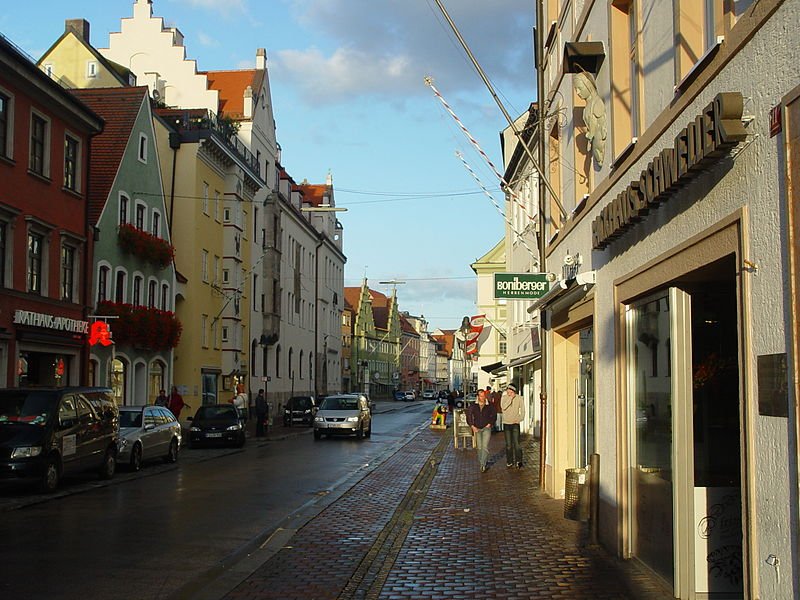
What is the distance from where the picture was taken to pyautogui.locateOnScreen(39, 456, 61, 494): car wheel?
16750mm

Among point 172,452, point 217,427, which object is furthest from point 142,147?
point 172,452

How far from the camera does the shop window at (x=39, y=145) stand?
2720 centimetres

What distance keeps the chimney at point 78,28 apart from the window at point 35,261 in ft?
63.9

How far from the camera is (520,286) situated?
15.2 metres

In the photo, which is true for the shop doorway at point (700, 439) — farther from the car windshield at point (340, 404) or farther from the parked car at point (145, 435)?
the car windshield at point (340, 404)

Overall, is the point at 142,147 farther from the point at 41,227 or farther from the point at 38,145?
the point at 41,227

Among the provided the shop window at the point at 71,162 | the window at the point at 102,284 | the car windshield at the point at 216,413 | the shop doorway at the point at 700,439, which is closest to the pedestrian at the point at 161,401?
the car windshield at the point at 216,413

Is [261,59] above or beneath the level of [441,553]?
above

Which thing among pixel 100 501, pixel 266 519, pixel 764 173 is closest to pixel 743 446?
pixel 764 173

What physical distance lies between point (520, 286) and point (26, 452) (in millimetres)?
8888

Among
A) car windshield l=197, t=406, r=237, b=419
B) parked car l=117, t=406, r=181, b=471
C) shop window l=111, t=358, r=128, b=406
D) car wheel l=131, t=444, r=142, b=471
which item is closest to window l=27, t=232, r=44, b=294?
parked car l=117, t=406, r=181, b=471

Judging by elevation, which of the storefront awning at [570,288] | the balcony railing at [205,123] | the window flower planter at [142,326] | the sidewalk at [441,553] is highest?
the balcony railing at [205,123]

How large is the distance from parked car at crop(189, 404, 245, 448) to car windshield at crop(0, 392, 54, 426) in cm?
1319

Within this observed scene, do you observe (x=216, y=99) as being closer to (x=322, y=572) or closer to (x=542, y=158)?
(x=542, y=158)
